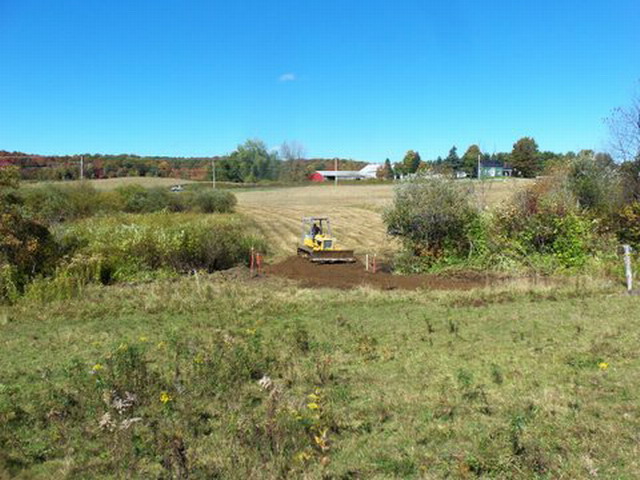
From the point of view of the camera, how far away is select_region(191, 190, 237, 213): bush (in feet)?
138

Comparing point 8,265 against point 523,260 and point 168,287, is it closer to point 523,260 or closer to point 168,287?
point 168,287

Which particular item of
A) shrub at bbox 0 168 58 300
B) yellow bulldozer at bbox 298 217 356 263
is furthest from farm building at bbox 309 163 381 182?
shrub at bbox 0 168 58 300

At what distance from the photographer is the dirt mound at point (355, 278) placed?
1670cm

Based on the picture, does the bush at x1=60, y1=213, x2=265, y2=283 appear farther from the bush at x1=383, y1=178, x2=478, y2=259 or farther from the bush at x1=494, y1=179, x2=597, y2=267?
the bush at x1=494, y1=179, x2=597, y2=267

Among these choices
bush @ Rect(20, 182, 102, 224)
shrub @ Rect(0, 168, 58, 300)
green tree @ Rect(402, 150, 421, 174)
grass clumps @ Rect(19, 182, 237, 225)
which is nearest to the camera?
shrub @ Rect(0, 168, 58, 300)

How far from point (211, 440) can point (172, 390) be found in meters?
1.48

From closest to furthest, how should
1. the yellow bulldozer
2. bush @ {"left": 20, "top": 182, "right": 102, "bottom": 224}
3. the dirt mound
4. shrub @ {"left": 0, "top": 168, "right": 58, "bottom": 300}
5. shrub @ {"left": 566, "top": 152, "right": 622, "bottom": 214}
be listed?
1. shrub @ {"left": 0, "top": 168, "right": 58, "bottom": 300}
2. the dirt mound
3. the yellow bulldozer
4. shrub @ {"left": 566, "top": 152, "right": 622, "bottom": 214}
5. bush @ {"left": 20, "top": 182, "right": 102, "bottom": 224}

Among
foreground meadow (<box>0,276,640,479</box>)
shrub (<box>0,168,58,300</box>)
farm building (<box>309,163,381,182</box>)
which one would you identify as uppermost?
farm building (<box>309,163,381,182</box>)

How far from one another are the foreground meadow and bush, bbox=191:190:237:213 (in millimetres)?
30007

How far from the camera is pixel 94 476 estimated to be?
4.82m

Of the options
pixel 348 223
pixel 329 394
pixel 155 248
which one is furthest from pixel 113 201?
pixel 329 394

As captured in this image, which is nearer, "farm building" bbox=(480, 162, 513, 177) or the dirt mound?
the dirt mound

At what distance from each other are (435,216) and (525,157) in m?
84.5

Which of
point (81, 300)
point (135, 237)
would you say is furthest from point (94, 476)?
point (135, 237)
